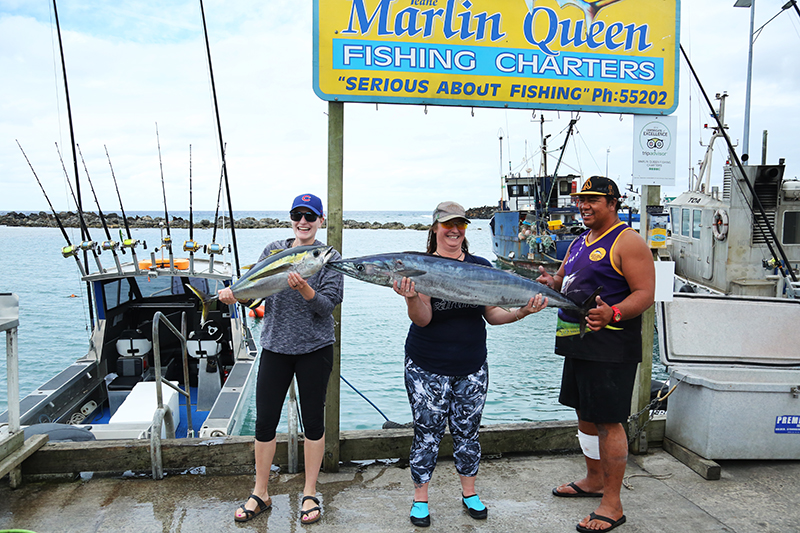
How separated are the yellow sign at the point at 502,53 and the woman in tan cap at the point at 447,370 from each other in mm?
1109

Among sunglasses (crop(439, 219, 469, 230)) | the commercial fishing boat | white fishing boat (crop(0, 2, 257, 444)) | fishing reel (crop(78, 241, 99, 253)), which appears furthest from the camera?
the commercial fishing boat

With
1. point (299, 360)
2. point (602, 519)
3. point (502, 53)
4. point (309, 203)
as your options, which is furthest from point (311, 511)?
point (502, 53)

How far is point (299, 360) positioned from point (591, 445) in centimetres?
185

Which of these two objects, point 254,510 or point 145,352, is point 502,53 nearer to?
point 254,510

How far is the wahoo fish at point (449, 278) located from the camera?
2592 millimetres

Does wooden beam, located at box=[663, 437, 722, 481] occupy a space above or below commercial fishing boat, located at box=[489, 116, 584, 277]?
below

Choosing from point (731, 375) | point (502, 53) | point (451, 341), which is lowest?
point (731, 375)

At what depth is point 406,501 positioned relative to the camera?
3.26 meters

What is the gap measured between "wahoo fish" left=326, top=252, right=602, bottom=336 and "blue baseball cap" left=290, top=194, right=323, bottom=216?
19.2 inches

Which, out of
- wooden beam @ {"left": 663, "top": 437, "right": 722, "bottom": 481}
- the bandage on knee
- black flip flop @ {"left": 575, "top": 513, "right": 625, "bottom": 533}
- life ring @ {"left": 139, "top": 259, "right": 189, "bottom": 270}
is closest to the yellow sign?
the bandage on knee

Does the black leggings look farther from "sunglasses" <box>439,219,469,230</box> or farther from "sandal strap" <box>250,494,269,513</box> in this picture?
"sunglasses" <box>439,219,469,230</box>

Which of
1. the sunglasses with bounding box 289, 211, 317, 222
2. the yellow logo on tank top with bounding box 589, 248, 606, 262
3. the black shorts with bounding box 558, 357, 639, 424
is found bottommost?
the black shorts with bounding box 558, 357, 639, 424

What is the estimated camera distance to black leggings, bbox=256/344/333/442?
118 inches

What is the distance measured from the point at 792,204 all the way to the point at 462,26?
12565 mm
